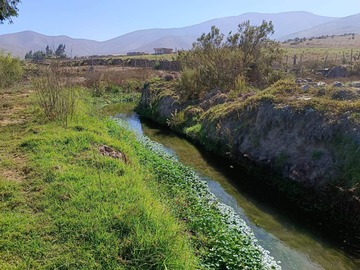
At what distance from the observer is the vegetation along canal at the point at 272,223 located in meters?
7.09

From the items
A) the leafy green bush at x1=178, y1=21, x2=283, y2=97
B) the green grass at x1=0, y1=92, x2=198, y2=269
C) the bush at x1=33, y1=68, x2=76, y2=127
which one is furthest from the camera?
the leafy green bush at x1=178, y1=21, x2=283, y2=97

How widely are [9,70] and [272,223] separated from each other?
1059 inches

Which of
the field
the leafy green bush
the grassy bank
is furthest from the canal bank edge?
the field

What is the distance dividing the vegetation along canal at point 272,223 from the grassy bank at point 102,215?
0.67 meters

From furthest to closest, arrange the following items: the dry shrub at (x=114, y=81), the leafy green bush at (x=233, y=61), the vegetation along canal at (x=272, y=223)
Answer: the dry shrub at (x=114, y=81), the leafy green bush at (x=233, y=61), the vegetation along canal at (x=272, y=223)

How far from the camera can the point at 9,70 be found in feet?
90.4

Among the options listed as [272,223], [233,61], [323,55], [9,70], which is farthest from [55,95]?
[323,55]

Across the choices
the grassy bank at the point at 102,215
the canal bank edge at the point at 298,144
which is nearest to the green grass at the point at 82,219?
the grassy bank at the point at 102,215

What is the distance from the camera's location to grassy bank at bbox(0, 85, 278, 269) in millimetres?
4875

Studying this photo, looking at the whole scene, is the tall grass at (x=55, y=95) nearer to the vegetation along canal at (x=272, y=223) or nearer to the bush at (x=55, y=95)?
the bush at (x=55, y=95)

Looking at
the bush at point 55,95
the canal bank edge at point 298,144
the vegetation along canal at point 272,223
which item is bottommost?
the vegetation along canal at point 272,223

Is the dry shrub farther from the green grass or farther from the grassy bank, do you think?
the green grass

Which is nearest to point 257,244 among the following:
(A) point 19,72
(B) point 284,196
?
(B) point 284,196

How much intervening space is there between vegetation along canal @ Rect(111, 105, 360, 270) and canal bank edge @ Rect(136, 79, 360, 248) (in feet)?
2.20
